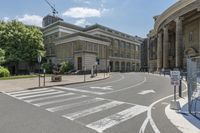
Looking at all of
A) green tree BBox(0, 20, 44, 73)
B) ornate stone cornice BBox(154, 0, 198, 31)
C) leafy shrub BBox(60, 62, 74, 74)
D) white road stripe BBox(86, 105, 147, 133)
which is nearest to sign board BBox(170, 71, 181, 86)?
white road stripe BBox(86, 105, 147, 133)

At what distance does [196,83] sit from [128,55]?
264ft

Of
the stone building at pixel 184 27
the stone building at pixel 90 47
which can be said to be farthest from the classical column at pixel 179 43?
the stone building at pixel 90 47

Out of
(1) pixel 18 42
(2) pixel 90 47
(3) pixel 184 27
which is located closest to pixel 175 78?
(1) pixel 18 42

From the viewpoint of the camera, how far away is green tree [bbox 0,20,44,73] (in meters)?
46.9

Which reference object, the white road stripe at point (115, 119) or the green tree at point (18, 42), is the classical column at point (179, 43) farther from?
the white road stripe at point (115, 119)

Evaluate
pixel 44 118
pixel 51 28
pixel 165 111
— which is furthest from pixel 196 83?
pixel 51 28

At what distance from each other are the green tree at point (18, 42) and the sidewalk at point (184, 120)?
44603 mm

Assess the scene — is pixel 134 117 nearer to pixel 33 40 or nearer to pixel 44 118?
pixel 44 118

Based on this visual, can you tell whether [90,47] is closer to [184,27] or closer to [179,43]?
[179,43]

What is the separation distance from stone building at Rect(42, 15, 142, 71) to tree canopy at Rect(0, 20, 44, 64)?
886 cm

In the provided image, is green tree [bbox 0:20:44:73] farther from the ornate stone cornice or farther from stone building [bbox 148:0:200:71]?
stone building [bbox 148:0:200:71]

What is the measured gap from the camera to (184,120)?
718 centimetres

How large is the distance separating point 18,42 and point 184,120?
154ft

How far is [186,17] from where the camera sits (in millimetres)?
46000
